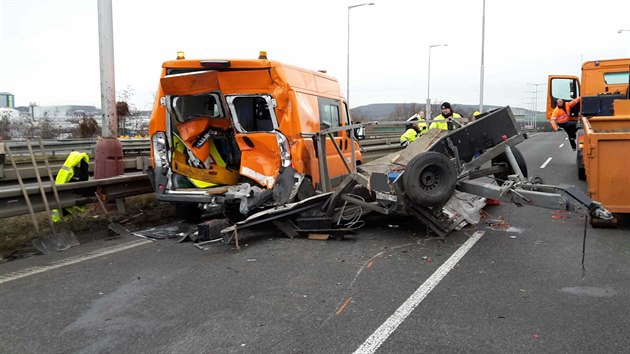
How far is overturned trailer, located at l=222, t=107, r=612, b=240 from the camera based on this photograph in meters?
5.88

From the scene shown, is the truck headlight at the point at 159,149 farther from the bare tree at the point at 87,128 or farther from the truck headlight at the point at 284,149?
the bare tree at the point at 87,128

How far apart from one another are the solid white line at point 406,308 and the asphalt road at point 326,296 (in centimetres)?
2

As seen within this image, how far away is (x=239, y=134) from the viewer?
22.7 ft

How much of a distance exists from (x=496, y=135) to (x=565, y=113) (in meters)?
8.91

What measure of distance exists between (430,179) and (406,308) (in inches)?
90.9

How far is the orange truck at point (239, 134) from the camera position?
6602mm

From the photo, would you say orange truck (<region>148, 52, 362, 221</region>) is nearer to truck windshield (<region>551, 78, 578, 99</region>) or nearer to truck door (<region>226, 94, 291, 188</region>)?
truck door (<region>226, 94, 291, 188</region>)

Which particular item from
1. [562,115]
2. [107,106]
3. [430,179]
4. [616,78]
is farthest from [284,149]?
[616,78]

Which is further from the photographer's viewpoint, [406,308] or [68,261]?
[68,261]

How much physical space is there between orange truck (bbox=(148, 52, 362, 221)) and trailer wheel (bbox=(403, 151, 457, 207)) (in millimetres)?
1296

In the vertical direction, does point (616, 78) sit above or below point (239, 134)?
above

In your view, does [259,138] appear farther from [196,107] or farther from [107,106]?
[107,106]

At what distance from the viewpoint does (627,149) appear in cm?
647

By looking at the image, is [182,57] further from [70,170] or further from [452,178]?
[452,178]
